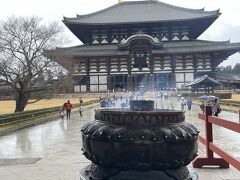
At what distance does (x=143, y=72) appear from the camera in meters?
49.0

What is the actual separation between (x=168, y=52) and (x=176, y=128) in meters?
44.3

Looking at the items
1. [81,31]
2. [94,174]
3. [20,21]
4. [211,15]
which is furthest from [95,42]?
[94,174]

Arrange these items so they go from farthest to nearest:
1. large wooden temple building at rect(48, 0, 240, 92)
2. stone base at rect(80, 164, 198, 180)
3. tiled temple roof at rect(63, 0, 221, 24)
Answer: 1. tiled temple roof at rect(63, 0, 221, 24)
2. large wooden temple building at rect(48, 0, 240, 92)
3. stone base at rect(80, 164, 198, 180)

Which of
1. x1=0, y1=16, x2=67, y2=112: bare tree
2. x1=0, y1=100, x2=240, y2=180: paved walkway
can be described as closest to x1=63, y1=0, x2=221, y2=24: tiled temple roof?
x1=0, y1=16, x2=67, y2=112: bare tree

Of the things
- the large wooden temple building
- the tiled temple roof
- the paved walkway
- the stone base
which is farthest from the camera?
the tiled temple roof


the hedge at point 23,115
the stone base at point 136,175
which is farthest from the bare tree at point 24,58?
the stone base at point 136,175

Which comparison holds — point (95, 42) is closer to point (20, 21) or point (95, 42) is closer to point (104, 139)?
point (20, 21)

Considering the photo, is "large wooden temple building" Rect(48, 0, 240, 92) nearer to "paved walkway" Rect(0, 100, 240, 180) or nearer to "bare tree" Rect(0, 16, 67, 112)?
"bare tree" Rect(0, 16, 67, 112)

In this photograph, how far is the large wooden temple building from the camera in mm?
47438

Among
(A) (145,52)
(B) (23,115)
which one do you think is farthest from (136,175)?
(A) (145,52)

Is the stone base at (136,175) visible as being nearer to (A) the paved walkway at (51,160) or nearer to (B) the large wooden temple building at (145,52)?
(A) the paved walkway at (51,160)

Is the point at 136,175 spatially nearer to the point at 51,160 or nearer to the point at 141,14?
the point at 51,160

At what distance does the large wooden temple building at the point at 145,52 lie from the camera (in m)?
47.4

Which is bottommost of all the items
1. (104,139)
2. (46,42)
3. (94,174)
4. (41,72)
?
(94,174)
